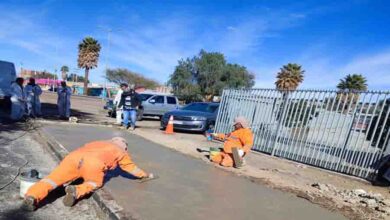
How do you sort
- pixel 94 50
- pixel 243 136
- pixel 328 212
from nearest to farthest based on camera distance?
pixel 328 212 → pixel 243 136 → pixel 94 50

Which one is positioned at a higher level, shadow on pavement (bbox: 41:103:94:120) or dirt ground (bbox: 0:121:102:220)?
dirt ground (bbox: 0:121:102:220)

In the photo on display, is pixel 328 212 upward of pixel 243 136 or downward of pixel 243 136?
downward

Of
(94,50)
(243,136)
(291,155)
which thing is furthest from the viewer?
(94,50)

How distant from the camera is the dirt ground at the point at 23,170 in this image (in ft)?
14.9

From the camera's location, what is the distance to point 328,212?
17.8 ft

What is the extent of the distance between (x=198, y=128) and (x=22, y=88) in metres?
7.07

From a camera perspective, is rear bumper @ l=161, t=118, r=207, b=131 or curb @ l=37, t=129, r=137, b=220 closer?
curb @ l=37, t=129, r=137, b=220

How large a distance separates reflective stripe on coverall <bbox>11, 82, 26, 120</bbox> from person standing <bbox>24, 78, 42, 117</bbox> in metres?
0.62

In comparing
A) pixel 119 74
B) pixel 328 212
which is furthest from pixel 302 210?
pixel 119 74

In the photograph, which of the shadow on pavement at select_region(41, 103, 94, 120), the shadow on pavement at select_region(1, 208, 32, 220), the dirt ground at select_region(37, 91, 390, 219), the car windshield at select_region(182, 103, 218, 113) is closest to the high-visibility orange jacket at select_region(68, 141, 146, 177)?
the shadow on pavement at select_region(1, 208, 32, 220)

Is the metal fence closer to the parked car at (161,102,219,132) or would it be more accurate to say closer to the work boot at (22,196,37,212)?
the parked car at (161,102,219,132)

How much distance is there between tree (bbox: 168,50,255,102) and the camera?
187 ft

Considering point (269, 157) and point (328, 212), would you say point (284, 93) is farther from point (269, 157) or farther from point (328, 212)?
point (328, 212)

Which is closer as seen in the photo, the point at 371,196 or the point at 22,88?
the point at 371,196
